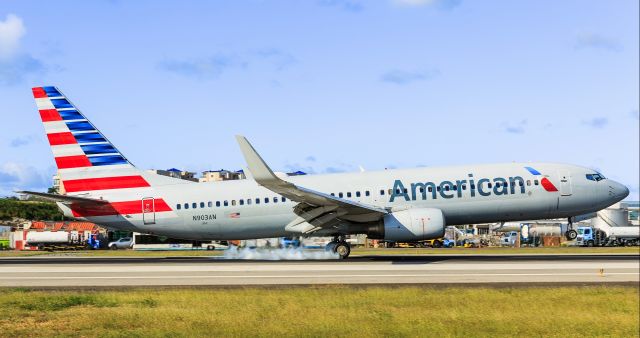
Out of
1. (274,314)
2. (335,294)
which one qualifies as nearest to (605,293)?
(335,294)

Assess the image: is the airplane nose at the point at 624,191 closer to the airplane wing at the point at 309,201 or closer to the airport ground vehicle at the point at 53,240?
the airplane wing at the point at 309,201

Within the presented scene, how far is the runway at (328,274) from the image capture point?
28.9 meters

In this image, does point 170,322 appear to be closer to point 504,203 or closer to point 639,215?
point 504,203

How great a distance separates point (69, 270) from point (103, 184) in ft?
31.9

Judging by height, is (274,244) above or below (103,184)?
below

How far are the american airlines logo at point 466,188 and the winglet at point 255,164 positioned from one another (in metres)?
8.63

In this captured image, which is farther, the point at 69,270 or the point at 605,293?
the point at 69,270

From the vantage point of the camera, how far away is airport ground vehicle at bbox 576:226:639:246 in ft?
319

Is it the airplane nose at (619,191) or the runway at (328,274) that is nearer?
the runway at (328,274)

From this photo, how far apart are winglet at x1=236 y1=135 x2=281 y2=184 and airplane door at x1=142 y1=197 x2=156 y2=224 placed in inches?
382

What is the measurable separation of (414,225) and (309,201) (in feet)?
19.7

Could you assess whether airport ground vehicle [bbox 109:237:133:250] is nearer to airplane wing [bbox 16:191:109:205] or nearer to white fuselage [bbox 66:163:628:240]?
white fuselage [bbox 66:163:628:240]

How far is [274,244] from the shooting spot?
4728 centimetres

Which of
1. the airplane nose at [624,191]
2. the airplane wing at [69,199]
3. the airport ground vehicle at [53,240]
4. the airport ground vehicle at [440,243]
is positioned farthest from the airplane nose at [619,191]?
the airport ground vehicle at [53,240]
